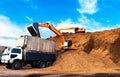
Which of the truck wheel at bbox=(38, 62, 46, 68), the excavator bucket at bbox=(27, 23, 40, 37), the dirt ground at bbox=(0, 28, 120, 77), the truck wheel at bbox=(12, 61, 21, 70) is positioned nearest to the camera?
the truck wheel at bbox=(12, 61, 21, 70)

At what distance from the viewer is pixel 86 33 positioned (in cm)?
5672

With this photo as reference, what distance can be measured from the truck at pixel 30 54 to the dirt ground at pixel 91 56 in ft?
3.21

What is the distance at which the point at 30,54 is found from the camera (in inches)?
1495

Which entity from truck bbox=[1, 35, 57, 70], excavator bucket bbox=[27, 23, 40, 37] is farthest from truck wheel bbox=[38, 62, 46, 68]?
excavator bucket bbox=[27, 23, 40, 37]

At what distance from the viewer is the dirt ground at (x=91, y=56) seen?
38.5m

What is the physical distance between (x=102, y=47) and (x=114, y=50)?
2.40 m

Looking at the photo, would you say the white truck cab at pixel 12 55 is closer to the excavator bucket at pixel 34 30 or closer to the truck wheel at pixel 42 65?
the truck wheel at pixel 42 65

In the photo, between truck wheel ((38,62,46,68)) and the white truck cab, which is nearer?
the white truck cab

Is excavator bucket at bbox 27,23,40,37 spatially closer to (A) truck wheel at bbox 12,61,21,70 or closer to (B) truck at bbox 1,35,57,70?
(B) truck at bbox 1,35,57,70

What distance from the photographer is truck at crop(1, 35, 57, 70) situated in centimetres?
3650

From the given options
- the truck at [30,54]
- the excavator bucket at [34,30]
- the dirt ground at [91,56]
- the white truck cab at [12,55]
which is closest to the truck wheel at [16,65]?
the truck at [30,54]

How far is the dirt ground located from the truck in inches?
38.5

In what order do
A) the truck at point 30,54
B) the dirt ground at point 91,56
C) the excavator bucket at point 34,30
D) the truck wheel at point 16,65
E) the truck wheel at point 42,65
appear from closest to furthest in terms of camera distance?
the truck wheel at point 16,65 < the truck at point 30,54 < the dirt ground at point 91,56 < the truck wheel at point 42,65 < the excavator bucket at point 34,30

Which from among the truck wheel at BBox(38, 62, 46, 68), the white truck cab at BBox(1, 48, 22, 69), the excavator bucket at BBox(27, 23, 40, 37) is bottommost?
the truck wheel at BBox(38, 62, 46, 68)
